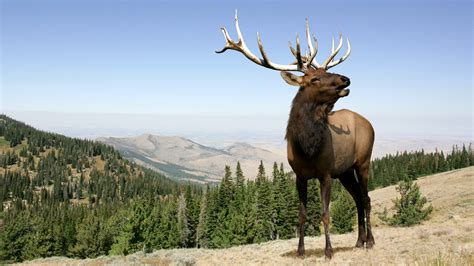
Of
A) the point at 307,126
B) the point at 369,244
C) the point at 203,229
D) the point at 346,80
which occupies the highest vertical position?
the point at 346,80

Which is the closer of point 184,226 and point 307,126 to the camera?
point 307,126

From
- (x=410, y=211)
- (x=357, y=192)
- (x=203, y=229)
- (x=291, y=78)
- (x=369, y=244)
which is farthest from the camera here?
(x=203, y=229)

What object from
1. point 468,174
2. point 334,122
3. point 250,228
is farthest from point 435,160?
point 334,122

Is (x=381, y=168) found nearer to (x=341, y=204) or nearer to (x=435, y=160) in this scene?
(x=435, y=160)

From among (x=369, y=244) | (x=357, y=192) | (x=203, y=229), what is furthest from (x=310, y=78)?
(x=203, y=229)

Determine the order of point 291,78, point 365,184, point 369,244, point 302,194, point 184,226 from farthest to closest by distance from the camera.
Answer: point 184,226, point 369,244, point 365,184, point 302,194, point 291,78

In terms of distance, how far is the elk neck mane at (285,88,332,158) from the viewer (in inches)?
364

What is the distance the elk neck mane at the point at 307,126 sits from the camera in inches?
364

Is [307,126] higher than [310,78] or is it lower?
lower

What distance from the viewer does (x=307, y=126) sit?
9.25 m

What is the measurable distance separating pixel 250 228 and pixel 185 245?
39667mm

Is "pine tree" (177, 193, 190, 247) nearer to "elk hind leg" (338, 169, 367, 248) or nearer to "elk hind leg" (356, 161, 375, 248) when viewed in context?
"elk hind leg" (338, 169, 367, 248)

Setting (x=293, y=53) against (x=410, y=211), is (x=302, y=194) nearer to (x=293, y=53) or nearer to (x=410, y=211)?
(x=293, y=53)

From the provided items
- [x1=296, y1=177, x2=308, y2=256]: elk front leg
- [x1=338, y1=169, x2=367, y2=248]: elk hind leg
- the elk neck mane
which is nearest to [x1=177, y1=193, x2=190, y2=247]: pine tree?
[x1=338, y1=169, x2=367, y2=248]: elk hind leg
